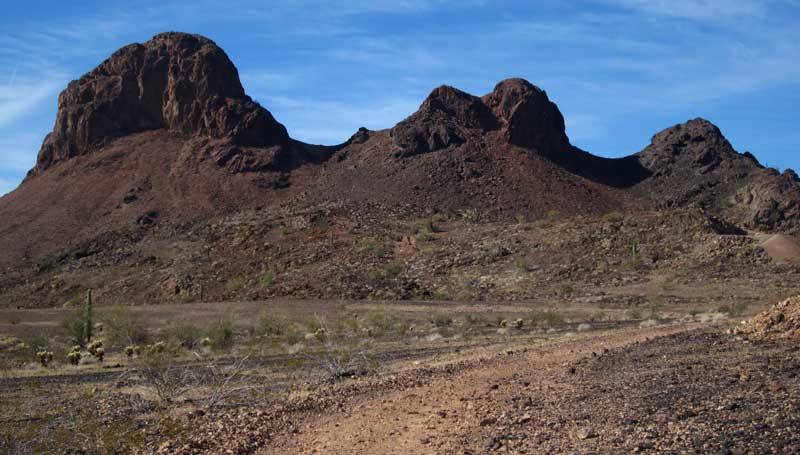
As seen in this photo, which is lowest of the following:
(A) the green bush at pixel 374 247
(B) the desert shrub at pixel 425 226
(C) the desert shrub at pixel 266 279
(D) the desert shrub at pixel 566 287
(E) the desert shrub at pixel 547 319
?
(E) the desert shrub at pixel 547 319

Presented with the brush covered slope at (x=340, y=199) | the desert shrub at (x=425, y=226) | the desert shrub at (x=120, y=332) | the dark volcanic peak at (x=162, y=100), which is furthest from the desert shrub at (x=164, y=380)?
the dark volcanic peak at (x=162, y=100)

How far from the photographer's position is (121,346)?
109 ft

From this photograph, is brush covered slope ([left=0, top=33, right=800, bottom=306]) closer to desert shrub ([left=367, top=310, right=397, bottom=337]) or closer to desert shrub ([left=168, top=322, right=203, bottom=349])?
desert shrub ([left=367, top=310, right=397, bottom=337])

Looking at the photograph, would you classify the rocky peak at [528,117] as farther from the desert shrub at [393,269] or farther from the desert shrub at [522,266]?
the desert shrub at [522,266]

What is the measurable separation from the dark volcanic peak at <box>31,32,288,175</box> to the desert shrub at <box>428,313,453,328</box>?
2058 inches

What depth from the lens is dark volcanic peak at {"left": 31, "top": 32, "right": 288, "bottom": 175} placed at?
90.5 meters

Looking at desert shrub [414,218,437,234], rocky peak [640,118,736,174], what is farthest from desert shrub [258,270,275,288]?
rocky peak [640,118,736,174]

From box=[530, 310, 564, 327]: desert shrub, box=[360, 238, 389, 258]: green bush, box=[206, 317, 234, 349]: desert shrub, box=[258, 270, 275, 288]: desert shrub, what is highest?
box=[360, 238, 389, 258]: green bush

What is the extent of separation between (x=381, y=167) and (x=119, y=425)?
235ft

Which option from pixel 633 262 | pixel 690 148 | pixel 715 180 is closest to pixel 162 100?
pixel 690 148

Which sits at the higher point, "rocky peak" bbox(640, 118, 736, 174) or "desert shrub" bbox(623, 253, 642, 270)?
"rocky peak" bbox(640, 118, 736, 174)

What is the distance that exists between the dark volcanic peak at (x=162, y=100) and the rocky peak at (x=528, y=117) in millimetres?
21837

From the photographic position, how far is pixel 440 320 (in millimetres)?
38906

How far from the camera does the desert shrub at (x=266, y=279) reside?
192 ft
